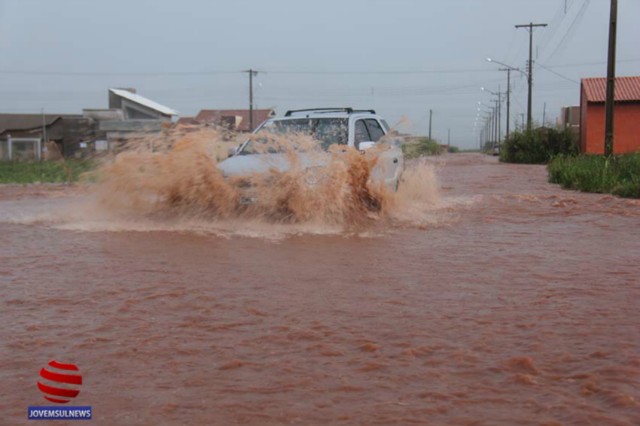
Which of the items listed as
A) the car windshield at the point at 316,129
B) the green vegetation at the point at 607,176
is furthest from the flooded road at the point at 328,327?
the green vegetation at the point at 607,176

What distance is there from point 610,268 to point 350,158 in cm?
431

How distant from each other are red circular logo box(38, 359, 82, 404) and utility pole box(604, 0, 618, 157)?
822 inches

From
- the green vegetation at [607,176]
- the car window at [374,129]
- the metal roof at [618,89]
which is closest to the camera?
the car window at [374,129]

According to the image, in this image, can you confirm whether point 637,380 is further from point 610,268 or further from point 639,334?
point 610,268

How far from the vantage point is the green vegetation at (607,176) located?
53.7ft

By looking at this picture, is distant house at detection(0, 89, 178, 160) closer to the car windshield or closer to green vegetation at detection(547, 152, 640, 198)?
green vegetation at detection(547, 152, 640, 198)

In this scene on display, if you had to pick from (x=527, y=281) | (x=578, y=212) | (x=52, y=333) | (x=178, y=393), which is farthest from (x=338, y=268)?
(x=578, y=212)

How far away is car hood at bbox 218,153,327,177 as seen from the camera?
10461 mm

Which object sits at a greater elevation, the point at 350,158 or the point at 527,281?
the point at 350,158

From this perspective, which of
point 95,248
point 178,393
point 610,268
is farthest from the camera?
point 95,248

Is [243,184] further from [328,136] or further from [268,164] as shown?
[328,136]

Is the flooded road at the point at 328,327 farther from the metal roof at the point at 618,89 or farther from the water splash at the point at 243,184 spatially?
the metal roof at the point at 618,89

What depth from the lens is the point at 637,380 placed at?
12.9 feet

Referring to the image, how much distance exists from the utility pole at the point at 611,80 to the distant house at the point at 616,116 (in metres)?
13.4
